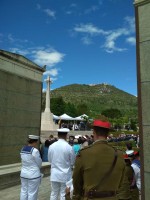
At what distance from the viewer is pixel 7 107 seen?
33.1ft

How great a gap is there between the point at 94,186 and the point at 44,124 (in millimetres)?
41873

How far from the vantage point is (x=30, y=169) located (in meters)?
6.16

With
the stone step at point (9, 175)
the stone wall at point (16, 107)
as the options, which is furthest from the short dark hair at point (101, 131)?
the stone wall at point (16, 107)

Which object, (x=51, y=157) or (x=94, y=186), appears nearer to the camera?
(x=94, y=186)

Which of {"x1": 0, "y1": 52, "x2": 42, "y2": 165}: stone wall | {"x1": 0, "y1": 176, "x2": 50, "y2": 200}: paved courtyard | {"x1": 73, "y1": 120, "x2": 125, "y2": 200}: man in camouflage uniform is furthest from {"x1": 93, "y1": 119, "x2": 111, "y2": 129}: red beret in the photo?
{"x1": 0, "y1": 52, "x2": 42, "y2": 165}: stone wall

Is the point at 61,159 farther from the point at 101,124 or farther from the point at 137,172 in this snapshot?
the point at 101,124

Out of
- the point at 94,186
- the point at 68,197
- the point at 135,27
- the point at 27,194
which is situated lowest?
the point at 27,194

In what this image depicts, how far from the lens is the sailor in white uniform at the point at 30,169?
6141mm

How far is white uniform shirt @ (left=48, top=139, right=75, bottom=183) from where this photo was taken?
20.3 ft

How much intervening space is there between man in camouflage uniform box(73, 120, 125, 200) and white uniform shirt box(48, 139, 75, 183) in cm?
292

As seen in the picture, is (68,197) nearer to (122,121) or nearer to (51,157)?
(51,157)

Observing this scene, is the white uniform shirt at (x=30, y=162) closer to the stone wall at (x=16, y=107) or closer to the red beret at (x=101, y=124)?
the red beret at (x=101, y=124)

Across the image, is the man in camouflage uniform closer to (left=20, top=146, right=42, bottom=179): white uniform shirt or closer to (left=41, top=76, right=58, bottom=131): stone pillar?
(left=20, top=146, right=42, bottom=179): white uniform shirt

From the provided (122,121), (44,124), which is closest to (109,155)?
(44,124)
